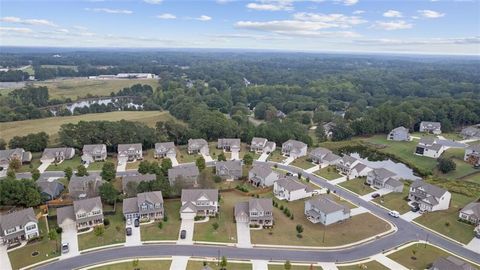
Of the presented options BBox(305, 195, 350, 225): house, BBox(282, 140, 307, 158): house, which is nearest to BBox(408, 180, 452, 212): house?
BBox(305, 195, 350, 225): house

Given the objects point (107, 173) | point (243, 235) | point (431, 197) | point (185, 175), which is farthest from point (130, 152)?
point (431, 197)

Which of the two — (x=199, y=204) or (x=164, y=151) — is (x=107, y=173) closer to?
(x=164, y=151)

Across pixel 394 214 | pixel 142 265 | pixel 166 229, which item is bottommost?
pixel 142 265

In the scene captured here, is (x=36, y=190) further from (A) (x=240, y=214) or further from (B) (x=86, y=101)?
(B) (x=86, y=101)

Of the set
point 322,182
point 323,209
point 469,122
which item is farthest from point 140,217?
point 469,122

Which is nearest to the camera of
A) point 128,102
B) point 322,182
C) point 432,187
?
point 432,187

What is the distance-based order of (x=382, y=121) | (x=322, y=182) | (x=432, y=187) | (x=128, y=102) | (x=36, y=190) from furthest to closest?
(x=128, y=102)
(x=382, y=121)
(x=322, y=182)
(x=432, y=187)
(x=36, y=190)
